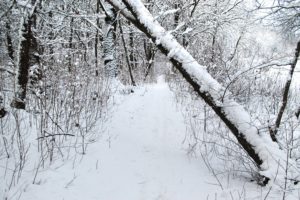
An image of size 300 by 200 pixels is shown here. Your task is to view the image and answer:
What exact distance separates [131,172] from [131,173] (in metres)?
0.03

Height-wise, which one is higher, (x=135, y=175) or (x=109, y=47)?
(x=109, y=47)

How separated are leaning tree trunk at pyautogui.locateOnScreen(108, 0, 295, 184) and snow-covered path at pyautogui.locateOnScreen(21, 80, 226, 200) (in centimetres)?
54

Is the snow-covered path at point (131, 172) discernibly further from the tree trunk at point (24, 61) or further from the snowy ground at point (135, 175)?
the tree trunk at point (24, 61)

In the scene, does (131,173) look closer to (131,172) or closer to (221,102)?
(131,172)

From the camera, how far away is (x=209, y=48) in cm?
1092

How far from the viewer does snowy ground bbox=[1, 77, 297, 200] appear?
2742 mm

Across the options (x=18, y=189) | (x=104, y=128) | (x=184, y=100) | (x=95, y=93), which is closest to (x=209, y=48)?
(x=184, y=100)

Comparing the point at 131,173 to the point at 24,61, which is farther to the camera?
the point at 24,61

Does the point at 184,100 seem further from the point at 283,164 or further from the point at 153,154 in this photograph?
the point at 283,164

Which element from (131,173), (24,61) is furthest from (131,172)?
(24,61)

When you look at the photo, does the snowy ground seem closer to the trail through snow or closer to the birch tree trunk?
the trail through snow

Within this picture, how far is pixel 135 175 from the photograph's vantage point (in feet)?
10.5

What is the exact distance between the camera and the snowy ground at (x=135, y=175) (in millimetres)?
2742

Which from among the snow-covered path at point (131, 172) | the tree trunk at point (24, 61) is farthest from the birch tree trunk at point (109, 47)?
the snow-covered path at point (131, 172)
